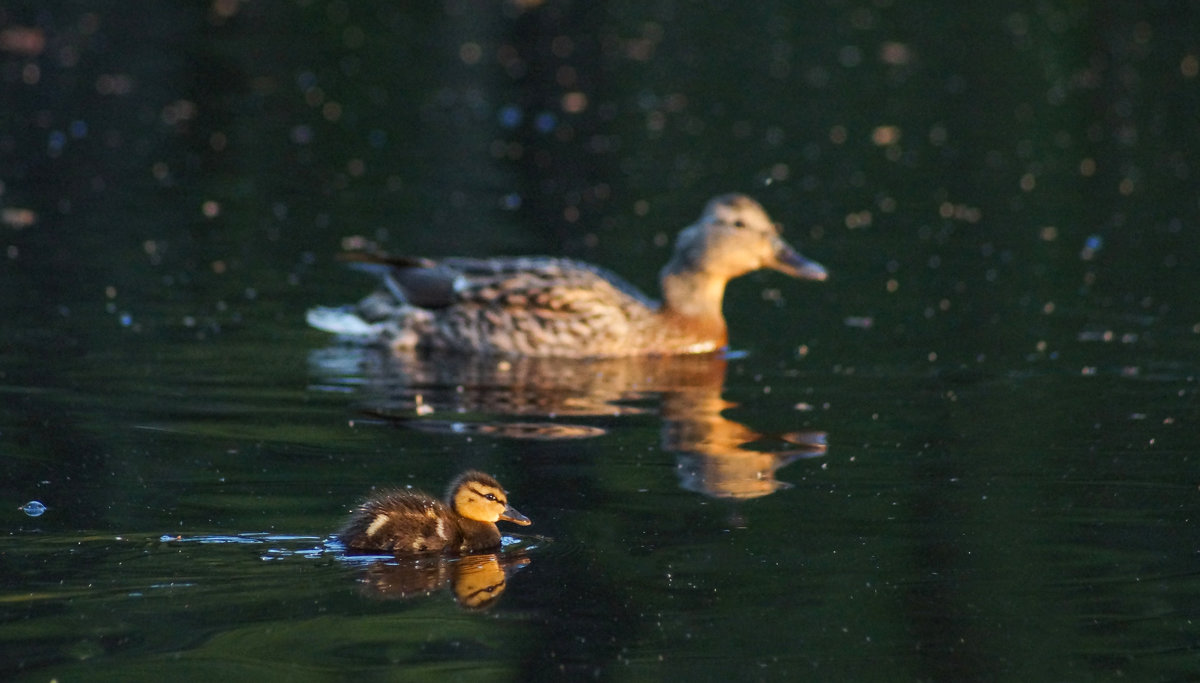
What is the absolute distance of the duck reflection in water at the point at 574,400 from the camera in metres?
9.12

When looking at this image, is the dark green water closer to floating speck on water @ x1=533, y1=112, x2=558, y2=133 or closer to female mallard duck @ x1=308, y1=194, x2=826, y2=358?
floating speck on water @ x1=533, y1=112, x2=558, y2=133

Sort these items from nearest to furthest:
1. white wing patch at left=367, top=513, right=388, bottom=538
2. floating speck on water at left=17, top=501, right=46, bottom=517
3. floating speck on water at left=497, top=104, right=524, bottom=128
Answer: white wing patch at left=367, top=513, right=388, bottom=538
floating speck on water at left=17, top=501, right=46, bottom=517
floating speck on water at left=497, top=104, right=524, bottom=128

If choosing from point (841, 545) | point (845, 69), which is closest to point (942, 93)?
point (845, 69)

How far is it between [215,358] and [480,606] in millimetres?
5275

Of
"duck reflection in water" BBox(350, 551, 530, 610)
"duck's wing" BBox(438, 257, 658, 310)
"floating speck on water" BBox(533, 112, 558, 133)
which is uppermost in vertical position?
"floating speck on water" BBox(533, 112, 558, 133)

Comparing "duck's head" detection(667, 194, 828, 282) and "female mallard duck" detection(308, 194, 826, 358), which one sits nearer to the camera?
"female mallard duck" detection(308, 194, 826, 358)

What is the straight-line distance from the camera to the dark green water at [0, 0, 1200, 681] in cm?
643

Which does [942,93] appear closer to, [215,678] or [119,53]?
[119,53]

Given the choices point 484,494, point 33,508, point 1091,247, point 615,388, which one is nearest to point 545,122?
point 1091,247

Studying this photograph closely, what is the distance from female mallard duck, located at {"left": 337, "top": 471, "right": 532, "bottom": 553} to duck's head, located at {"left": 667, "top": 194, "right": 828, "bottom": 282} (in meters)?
5.55

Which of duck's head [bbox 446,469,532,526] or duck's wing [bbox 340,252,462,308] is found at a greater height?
duck's wing [bbox 340,252,462,308]

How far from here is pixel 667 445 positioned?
31.0 ft

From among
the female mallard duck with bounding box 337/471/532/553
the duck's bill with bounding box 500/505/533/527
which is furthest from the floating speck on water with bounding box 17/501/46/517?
the duck's bill with bounding box 500/505/533/527

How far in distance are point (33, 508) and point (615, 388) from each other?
4298mm
